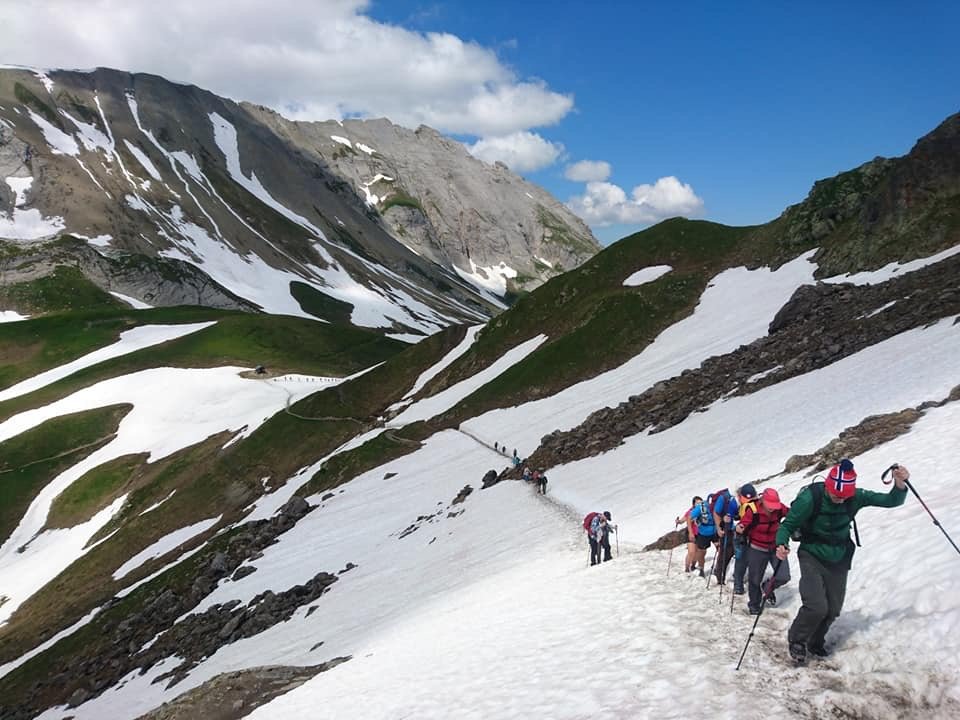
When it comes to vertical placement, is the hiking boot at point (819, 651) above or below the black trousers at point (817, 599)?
below

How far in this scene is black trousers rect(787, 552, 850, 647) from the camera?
10117mm

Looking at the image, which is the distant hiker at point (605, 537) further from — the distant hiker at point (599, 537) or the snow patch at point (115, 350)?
the snow patch at point (115, 350)

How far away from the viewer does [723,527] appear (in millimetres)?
15648

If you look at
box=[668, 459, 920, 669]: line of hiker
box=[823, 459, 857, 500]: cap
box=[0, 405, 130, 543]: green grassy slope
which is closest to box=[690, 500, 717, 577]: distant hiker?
box=[668, 459, 920, 669]: line of hiker

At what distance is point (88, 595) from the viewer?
6088 centimetres

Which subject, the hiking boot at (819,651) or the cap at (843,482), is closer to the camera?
the cap at (843,482)

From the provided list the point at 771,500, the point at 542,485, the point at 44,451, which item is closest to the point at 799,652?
the point at 771,500

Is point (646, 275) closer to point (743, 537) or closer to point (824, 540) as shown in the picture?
point (743, 537)

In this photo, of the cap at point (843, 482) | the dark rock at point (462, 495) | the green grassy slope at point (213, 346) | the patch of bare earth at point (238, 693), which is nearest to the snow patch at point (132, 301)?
the green grassy slope at point (213, 346)

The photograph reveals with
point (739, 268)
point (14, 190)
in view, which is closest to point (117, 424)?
point (739, 268)

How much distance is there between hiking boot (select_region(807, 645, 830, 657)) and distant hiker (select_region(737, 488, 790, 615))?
88.1 inches

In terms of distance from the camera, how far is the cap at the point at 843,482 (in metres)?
9.95

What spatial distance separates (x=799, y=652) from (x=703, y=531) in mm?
6402

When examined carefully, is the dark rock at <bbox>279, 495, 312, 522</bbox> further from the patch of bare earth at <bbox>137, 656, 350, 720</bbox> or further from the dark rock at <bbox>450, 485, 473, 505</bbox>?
the patch of bare earth at <bbox>137, 656, 350, 720</bbox>
